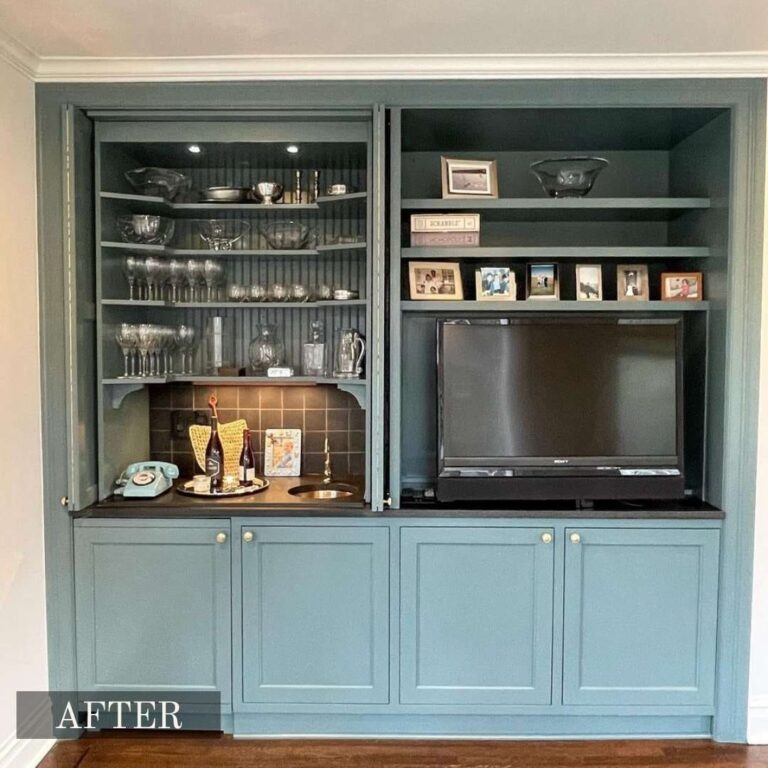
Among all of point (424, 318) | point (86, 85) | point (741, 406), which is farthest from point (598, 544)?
point (86, 85)

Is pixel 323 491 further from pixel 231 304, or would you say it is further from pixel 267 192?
pixel 267 192

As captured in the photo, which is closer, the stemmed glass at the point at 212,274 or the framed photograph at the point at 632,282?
the framed photograph at the point at 632,282

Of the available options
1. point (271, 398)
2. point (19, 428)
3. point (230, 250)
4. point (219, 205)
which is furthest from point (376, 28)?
point (19, 428)

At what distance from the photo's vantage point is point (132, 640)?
2518 mm

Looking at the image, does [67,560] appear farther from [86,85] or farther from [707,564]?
[707,564]

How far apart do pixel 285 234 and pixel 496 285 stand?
0.88m

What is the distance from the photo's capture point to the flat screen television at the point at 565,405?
252cm

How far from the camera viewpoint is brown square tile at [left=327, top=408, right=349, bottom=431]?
304 centimetres

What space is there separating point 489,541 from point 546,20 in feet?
5.78

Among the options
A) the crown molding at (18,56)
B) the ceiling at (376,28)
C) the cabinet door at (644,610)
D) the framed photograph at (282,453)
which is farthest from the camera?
the framed photograph at (282,453)

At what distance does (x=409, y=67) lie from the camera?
2.38 meters

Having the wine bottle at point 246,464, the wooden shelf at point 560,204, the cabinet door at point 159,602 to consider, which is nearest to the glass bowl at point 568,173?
the wooden shelf at point 560,204

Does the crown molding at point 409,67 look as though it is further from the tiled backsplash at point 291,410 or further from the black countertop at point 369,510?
the black countertop at point 369,510

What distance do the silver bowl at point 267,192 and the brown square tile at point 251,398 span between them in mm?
845
